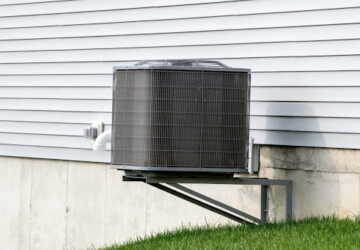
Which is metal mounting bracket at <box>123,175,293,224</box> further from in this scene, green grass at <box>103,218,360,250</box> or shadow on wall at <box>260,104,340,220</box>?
green grass at <box>103,218,360,250</box>

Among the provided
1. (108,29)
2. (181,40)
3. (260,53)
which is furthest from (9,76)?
(260,53)

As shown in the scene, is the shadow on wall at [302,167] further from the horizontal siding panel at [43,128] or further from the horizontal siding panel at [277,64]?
the horizontal siding panel at [43,128]

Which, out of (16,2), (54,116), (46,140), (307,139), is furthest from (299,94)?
(16,2)

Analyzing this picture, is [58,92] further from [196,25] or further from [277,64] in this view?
[277,64]

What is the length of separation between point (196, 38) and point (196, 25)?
123 mm

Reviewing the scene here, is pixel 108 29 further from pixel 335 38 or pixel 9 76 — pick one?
pixel 335 38

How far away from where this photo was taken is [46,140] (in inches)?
416

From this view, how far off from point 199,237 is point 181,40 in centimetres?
229

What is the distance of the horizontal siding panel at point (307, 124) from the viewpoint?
764 centimetres

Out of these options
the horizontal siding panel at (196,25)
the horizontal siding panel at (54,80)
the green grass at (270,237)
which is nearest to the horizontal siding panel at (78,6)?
the horizontal siding panel at (196,25)

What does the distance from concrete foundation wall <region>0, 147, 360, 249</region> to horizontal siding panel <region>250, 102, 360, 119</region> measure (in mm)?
313

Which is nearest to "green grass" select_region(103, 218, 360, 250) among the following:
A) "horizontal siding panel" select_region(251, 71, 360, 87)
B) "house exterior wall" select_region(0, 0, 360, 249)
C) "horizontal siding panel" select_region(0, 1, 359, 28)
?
"house exterior wall" select_region(0, 0, 360, 249)

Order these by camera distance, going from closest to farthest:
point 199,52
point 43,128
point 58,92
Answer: point 199,52
point 58,92
point 43,128

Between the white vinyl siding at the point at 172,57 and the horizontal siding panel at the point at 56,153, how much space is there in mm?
12
